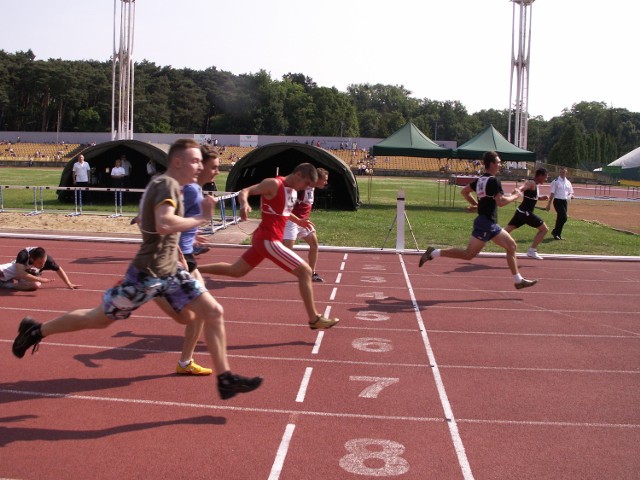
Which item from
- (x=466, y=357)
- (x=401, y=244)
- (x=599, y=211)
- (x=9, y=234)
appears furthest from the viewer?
(x=599, y=211)

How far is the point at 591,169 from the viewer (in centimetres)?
7294

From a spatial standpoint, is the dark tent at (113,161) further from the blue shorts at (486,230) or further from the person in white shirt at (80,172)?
the blue shorts at (486,230)

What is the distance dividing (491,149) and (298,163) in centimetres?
831

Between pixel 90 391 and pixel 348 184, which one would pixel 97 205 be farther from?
pixel 90 391

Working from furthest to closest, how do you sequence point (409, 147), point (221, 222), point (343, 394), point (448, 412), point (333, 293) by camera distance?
point (409, 147)
point (221, 222)
point (333, 293)
point (343, 394)
point (448, 412)

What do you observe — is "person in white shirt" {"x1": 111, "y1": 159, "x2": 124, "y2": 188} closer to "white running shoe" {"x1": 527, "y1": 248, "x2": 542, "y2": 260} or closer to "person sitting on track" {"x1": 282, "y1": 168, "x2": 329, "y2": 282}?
"person sitting on track" {"x1": 282, "y1": 168, "x2": 329, "y2": 282}

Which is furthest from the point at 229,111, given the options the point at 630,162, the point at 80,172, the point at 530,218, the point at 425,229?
the point at 530,218

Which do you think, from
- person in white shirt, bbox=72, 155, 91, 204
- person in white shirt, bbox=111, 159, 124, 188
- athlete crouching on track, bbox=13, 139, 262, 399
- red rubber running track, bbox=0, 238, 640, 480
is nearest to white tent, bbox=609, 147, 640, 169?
person in white shirt, bbox=111, 159, 124, 188

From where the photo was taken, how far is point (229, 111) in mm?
112688

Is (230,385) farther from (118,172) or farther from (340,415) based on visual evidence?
(118,172)

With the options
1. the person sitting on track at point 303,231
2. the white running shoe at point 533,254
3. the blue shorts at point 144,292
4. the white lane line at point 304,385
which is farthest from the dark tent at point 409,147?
the blue shorts at point 144,292

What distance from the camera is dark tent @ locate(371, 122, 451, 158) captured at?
28719 mm

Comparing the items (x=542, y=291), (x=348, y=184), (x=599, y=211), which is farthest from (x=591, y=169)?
(x=542, y=291)

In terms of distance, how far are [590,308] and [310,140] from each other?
7315cm
